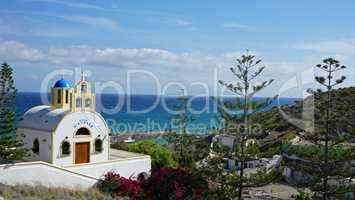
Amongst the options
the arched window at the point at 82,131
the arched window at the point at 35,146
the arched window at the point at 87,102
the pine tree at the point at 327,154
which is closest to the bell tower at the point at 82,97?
the arched window at the point at 87,102

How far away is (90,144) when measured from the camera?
1950cm

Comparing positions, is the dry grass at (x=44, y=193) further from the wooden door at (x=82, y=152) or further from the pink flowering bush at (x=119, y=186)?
the wooden door at (x=82, y=152)

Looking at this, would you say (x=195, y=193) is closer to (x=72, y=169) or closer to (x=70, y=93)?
(x=72, y=169)

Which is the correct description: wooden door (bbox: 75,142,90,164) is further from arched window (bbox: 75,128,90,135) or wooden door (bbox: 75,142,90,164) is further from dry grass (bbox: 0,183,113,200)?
dry grass (bbox: 0,183,113,200)

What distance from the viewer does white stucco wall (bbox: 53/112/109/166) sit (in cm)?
1827

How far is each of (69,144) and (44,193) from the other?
3022 millimetres

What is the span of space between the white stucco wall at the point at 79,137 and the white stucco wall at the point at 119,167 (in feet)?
2.02

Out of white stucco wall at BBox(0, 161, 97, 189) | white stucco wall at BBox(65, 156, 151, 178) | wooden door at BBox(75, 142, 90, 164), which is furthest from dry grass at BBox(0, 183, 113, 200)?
wooden door at BBox(75, 142, 90, 164)

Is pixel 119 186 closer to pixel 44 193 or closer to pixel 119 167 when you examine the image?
pixel 119 167

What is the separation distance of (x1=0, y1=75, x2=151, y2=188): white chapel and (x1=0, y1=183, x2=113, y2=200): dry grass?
1.77 ft

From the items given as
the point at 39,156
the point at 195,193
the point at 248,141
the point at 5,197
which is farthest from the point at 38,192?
the point at 248,141

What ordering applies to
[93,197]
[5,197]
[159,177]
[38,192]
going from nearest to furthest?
1. [5,197]
2. [38,192]
3. [93,197]
4. [159,177]

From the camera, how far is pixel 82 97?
63.3 feet

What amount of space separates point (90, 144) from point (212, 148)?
5.89m
